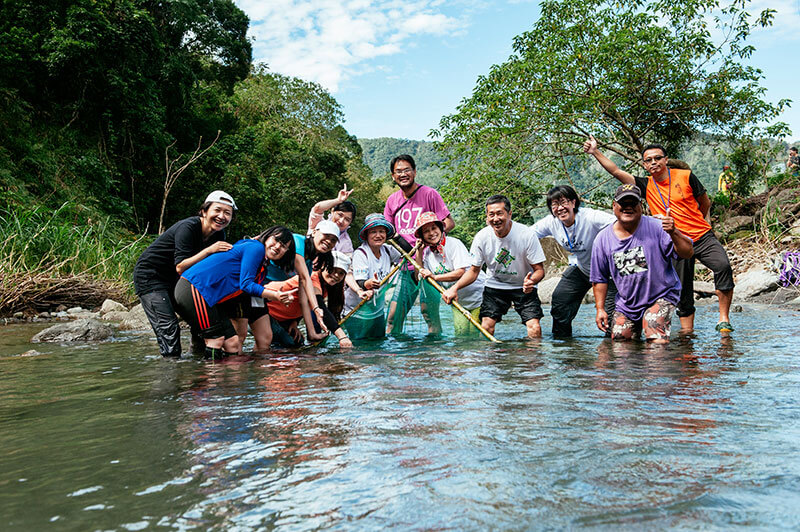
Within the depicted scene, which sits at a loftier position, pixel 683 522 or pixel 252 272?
pixel 252 272

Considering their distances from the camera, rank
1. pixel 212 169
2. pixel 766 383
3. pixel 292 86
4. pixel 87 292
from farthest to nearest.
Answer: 1. pixel 292 86
2. pixel 212 169
3. pixel 87 292
4. pixel 766 383

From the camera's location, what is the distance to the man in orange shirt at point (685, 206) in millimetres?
5438

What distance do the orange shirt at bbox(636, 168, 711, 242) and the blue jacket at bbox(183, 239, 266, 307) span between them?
3515 mm

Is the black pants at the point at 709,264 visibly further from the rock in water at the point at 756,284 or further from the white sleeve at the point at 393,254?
the rock in water at the point at 756,284

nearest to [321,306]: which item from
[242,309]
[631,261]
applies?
[242,309]

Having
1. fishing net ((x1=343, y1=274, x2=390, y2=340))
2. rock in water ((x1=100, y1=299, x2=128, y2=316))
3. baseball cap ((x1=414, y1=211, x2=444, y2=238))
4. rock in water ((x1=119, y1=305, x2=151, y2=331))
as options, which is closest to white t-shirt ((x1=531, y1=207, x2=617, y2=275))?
baseball cap ((x1=414, y1=211, x2=444, y2=238))

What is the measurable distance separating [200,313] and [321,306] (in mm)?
1163

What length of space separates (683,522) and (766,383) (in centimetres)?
214

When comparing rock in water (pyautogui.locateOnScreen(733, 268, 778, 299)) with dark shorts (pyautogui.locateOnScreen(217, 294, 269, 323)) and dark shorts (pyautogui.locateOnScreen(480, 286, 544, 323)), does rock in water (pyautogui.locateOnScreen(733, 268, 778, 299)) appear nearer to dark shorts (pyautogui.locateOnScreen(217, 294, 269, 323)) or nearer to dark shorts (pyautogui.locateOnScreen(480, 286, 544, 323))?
dark shorts (pyautogui.locateOnScreen(480, 286, 544, 323))

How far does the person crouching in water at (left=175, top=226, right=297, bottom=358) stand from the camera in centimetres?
461

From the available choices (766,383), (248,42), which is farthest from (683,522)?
(248,42)

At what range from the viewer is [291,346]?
18.5 feet

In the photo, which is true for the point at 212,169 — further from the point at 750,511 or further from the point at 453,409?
the point at 750,511

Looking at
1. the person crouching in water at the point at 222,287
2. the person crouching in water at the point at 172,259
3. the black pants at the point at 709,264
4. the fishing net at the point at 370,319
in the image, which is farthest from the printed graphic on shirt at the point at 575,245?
the person crouching in water at the point at 172,259
